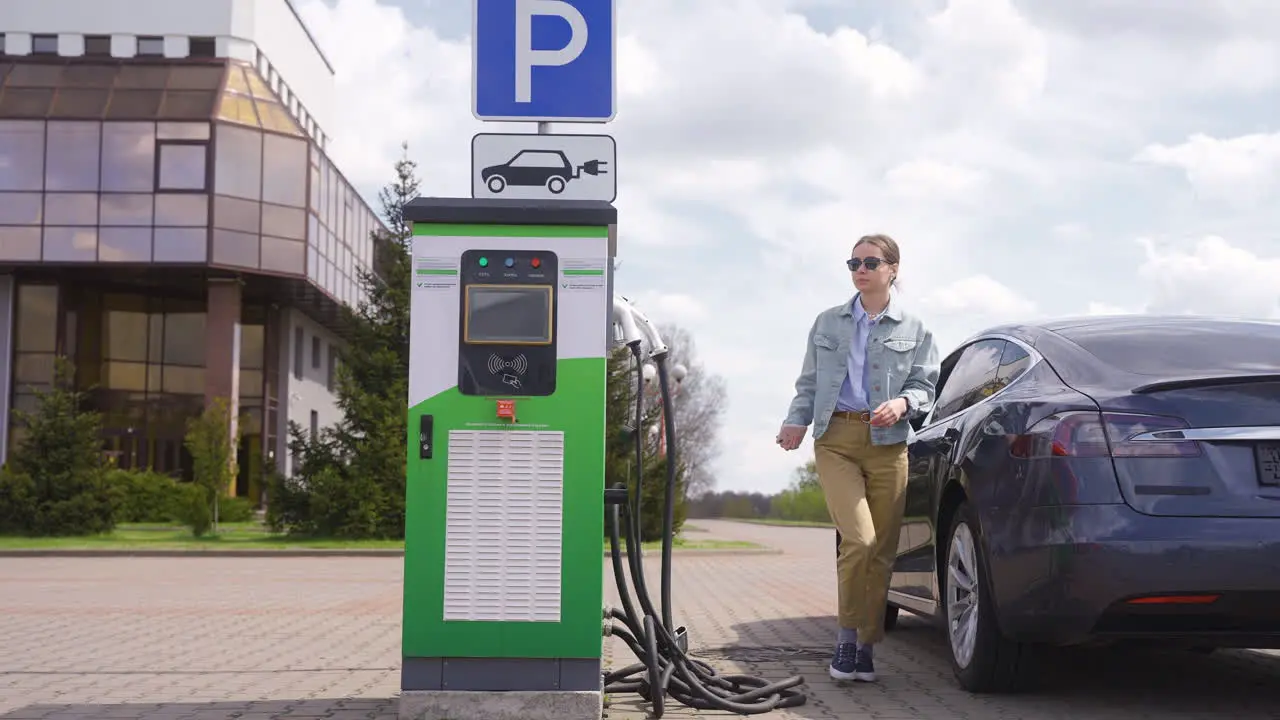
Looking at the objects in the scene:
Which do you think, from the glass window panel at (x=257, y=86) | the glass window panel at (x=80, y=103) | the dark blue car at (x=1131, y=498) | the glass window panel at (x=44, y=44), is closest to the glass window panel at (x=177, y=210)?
the glass window panel at (x=80, y=103)

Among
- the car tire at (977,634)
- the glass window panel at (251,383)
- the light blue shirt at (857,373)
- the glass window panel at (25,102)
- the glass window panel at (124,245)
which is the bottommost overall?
the car tire at (977,634)

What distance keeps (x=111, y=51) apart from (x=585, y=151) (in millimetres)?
38828

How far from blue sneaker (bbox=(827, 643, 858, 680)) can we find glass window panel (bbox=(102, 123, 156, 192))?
33.5 meters

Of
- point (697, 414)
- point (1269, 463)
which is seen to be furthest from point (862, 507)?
point (697, 414)

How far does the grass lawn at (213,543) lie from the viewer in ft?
78.7

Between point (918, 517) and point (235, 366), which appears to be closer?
point (918, 517)

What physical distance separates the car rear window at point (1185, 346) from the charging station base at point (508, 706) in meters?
2.49

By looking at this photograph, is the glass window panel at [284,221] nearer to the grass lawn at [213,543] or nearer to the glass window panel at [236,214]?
the glass window panel at [236,214]

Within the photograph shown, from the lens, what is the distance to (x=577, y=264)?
211 inches

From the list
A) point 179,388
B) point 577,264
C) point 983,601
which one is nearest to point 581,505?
point 577,264

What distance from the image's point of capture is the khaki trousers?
627cm

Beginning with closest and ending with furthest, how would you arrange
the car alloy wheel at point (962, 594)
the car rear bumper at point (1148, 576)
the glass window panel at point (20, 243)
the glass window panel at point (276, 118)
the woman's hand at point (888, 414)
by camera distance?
the car rear bumper at point (1148, 576) → the car alloy wheel at point (962, 594) → the woman's hand at point (888, 414) → the glass window panel at point (20, 243) → the glass window panel at point (276, 118)

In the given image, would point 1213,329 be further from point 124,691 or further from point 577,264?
point 124,691

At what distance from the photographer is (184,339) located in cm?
4344
